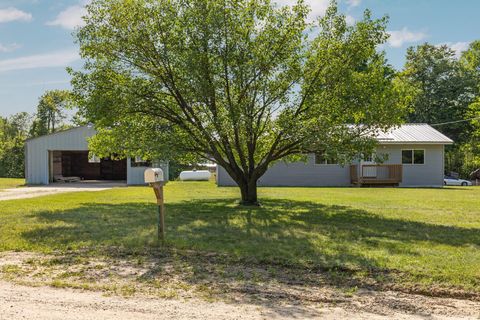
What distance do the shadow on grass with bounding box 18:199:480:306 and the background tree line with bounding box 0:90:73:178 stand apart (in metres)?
17.1

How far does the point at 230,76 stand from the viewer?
12.0 meters

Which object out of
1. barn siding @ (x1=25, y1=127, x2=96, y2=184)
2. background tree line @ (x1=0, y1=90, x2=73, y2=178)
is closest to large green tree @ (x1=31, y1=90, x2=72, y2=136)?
background tree line @ (x1=0, y1=90, x2=73, y2=178)

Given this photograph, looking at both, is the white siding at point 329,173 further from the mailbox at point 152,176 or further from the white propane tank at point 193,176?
the mailbox at point 152,176

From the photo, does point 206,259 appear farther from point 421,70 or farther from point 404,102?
point 421,70

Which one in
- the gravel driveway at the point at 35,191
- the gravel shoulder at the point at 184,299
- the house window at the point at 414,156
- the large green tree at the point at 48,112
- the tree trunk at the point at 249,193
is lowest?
the gravel shoulder at the point at 184,299

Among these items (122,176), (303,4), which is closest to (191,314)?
(303,4)

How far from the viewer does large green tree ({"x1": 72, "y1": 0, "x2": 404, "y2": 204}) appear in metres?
11.6

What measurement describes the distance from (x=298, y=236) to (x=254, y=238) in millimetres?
808

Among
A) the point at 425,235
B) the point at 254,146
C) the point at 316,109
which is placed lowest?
the point at 425,235

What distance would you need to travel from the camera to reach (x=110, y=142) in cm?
1345

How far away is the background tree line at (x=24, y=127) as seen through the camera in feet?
120

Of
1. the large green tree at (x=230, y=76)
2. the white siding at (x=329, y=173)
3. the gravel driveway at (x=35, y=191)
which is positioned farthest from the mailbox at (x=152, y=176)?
the white siding at (x=329, y=173)

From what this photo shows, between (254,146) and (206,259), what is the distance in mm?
7571

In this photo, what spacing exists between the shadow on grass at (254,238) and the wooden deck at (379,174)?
45.9 ft
